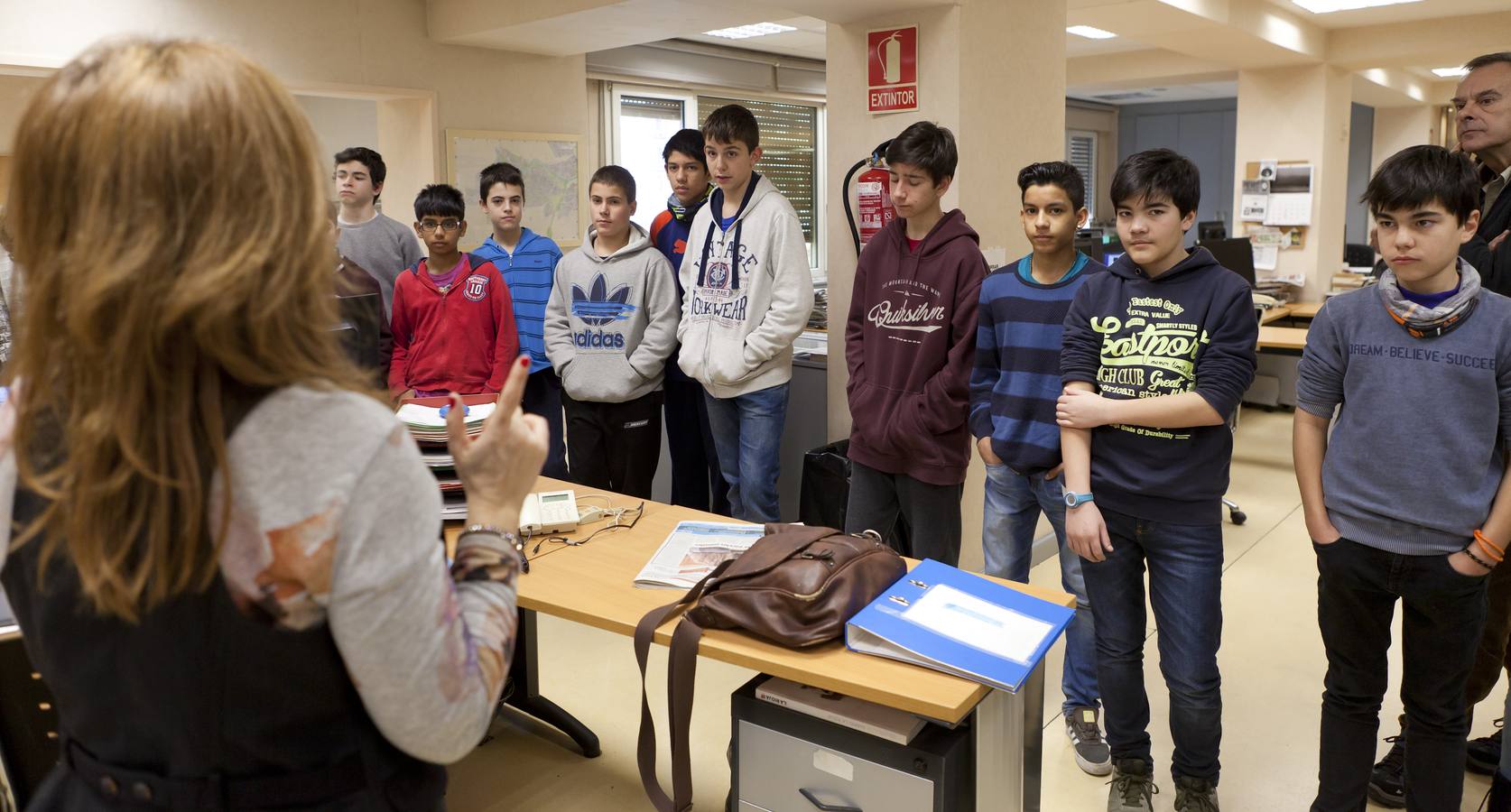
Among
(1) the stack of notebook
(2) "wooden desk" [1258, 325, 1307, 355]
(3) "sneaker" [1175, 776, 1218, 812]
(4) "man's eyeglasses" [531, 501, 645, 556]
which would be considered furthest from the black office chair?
(2) "wooden desk" [1258, 325, 1307, 355]

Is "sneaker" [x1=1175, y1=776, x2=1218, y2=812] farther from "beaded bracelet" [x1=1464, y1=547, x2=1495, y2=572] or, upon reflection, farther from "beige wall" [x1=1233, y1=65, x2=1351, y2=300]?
"beige wall" [x1=1233, y1=65, x2=1351, y2=300]

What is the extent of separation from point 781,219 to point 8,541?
2.55m

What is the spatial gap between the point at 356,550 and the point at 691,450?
296 centimetres

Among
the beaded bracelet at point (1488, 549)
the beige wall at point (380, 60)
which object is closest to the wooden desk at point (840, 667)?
the beaded bracelet at point (1488, 549)

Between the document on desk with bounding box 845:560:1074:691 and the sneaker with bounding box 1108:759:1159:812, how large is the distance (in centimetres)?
66

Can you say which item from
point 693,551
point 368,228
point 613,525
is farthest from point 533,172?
point 693,551

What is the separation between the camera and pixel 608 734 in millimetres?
2715

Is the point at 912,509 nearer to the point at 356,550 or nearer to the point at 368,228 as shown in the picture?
the point at 356,550

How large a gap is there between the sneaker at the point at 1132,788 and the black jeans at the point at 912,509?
71 centimetres

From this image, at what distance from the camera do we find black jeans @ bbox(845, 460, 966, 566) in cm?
278

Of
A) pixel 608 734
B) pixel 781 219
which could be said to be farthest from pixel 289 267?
pixel 781 219

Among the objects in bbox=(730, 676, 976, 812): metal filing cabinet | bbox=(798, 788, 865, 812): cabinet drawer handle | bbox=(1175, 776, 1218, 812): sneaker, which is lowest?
bbox=(1175, 776, 1218, 812): sneaker

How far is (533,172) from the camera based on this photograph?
5.81 m

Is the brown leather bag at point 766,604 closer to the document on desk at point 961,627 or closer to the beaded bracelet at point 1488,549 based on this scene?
the document on desk at point 961,627
